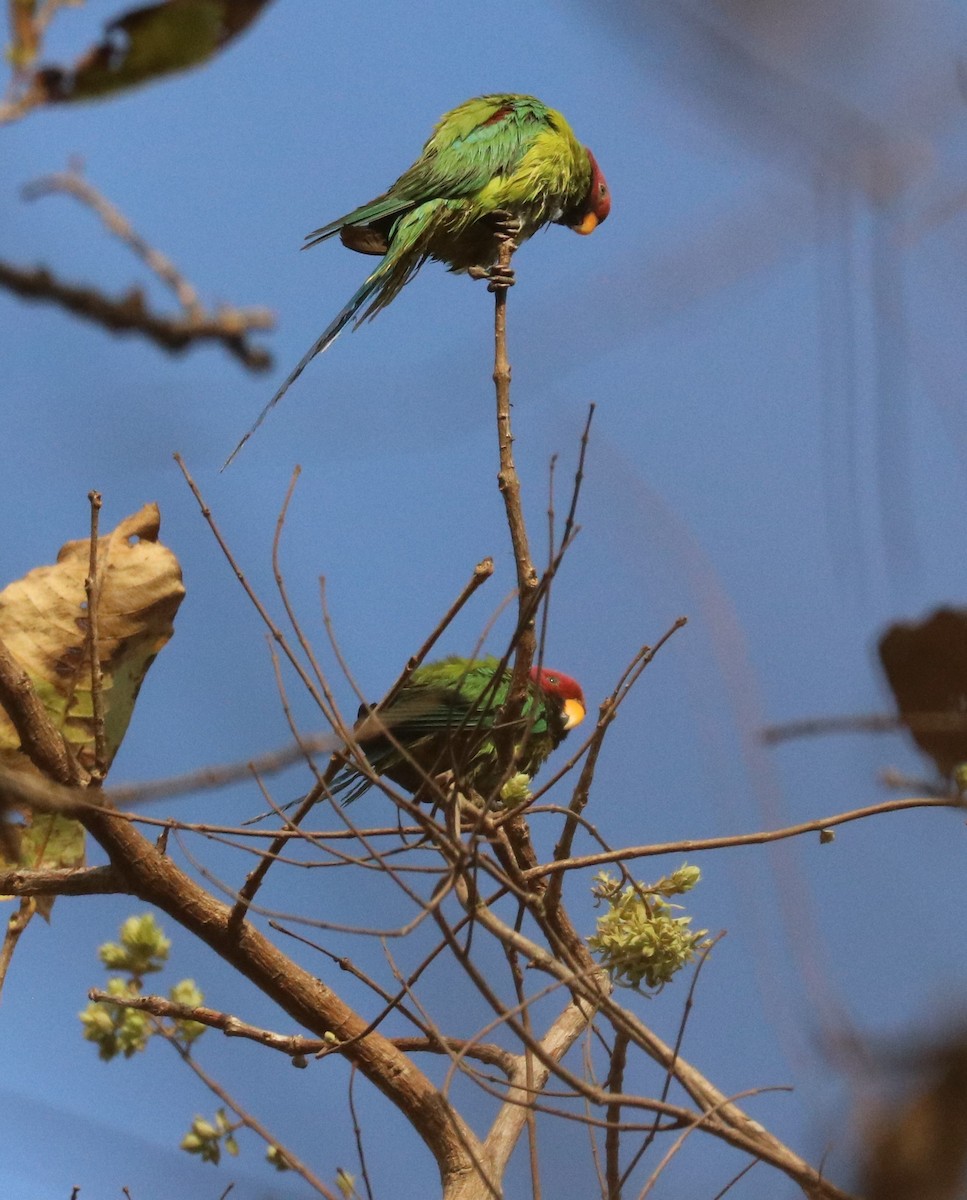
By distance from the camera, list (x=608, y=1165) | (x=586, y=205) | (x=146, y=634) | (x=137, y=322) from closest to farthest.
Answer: (x=137, y=322), (x=608, y=1165), (x=146, y=634), (x=586, y=205)

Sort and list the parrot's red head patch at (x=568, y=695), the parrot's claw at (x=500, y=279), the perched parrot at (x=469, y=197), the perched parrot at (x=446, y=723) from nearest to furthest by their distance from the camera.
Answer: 1. the parrot's claw at (x=500, y=279)
2. the perched parrot at (x=446, y=723)
3. the perched parrot at (x=469, y=197)
4. the parrot's red head patch at (x=568, y=695)

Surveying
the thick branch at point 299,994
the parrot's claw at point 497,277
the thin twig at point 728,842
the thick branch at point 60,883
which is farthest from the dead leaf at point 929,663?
the parrot's claw at point 497,277

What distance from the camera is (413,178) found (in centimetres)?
394

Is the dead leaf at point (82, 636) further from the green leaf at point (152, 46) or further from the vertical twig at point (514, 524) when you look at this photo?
the green leaf at point (152, 46)

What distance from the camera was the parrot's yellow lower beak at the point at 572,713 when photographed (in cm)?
423

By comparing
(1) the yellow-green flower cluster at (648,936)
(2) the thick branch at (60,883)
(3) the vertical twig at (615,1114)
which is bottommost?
(3) the vertical twig at (615,1114)

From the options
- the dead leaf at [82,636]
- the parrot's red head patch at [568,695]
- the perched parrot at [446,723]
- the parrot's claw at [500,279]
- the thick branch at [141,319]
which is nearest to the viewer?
the thick branch at [141,319]

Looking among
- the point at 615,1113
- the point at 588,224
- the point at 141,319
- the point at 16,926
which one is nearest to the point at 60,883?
the point at 16,926

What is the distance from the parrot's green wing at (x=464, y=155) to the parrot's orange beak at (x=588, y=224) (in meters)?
0.39

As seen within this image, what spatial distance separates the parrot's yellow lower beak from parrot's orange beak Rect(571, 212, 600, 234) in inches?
68.6

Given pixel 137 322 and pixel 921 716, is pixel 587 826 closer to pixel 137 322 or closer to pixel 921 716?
pixel 921 716

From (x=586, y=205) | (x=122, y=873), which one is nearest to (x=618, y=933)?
(x=122, y=873)

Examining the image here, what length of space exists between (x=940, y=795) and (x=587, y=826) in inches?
37.5

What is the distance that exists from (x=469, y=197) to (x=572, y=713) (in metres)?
1.69
